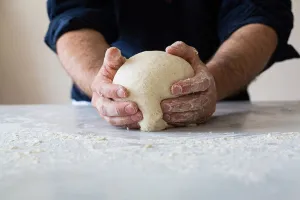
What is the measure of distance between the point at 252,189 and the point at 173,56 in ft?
1.31

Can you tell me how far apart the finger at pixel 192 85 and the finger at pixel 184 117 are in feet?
0.12

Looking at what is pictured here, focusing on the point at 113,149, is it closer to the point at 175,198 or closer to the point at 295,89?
the point at 175,198

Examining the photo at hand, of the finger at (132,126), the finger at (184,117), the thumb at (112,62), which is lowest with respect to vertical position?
the finger at (132,126)

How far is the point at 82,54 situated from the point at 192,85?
381mm

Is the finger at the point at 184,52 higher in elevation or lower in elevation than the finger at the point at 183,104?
higher

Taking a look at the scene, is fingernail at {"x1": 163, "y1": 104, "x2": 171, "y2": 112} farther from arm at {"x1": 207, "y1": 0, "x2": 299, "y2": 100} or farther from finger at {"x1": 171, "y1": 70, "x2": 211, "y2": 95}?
arm at {"x1": 207, "y1": 0, "x2": 299, "y2": 100}

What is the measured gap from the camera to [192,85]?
0.67 m

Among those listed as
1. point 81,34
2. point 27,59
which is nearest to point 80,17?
point 81,34

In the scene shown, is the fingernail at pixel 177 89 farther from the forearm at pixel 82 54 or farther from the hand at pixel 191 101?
the forearm at pixel 82 54

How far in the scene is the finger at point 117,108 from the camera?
0.66 m

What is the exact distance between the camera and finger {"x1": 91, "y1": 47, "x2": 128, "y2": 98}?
671 mm

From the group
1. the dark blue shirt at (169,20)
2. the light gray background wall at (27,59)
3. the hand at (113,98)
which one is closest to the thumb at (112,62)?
the hand at (113,98)

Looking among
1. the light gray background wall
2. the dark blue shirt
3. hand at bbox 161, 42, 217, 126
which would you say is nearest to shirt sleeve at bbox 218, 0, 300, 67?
the dark blue shirt

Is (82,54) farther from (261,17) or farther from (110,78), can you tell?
(261,17)
